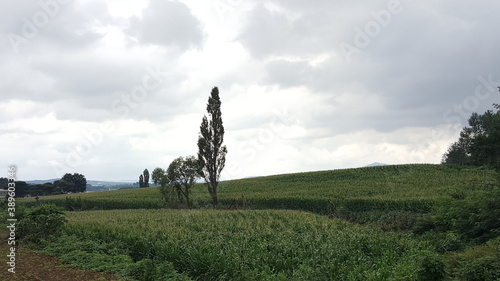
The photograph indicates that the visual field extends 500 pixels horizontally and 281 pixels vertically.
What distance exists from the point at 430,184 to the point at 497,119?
90.8 feet

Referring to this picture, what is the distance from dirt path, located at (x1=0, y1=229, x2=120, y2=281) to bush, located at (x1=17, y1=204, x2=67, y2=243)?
2788mm

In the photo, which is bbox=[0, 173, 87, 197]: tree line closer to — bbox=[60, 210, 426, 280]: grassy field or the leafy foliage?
bbox=[60, 210, 426, 280]: grassy field

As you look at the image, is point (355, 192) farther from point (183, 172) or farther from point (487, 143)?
point (487, 143)

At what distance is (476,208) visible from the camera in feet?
44.3

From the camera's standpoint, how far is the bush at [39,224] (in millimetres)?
16642

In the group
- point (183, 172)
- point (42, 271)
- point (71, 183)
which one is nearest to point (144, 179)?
point (71, 183)

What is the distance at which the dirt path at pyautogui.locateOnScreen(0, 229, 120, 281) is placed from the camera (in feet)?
33.0

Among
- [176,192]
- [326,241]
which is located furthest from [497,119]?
[176,192]

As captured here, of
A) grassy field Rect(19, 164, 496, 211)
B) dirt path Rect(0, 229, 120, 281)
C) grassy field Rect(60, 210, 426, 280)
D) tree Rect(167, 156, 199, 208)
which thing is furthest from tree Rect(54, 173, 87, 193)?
dirt path Rect(0, 229, 120, 281)

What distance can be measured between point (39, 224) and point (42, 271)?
6.70 metres

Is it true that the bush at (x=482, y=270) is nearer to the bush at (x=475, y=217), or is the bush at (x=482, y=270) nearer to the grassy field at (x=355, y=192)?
the bush at (x=475, y=217)

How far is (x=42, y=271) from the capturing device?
1109cm

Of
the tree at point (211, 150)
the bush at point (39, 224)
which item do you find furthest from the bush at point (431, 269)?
the tree at point (211, 150)

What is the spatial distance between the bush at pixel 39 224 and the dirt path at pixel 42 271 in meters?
2.79
